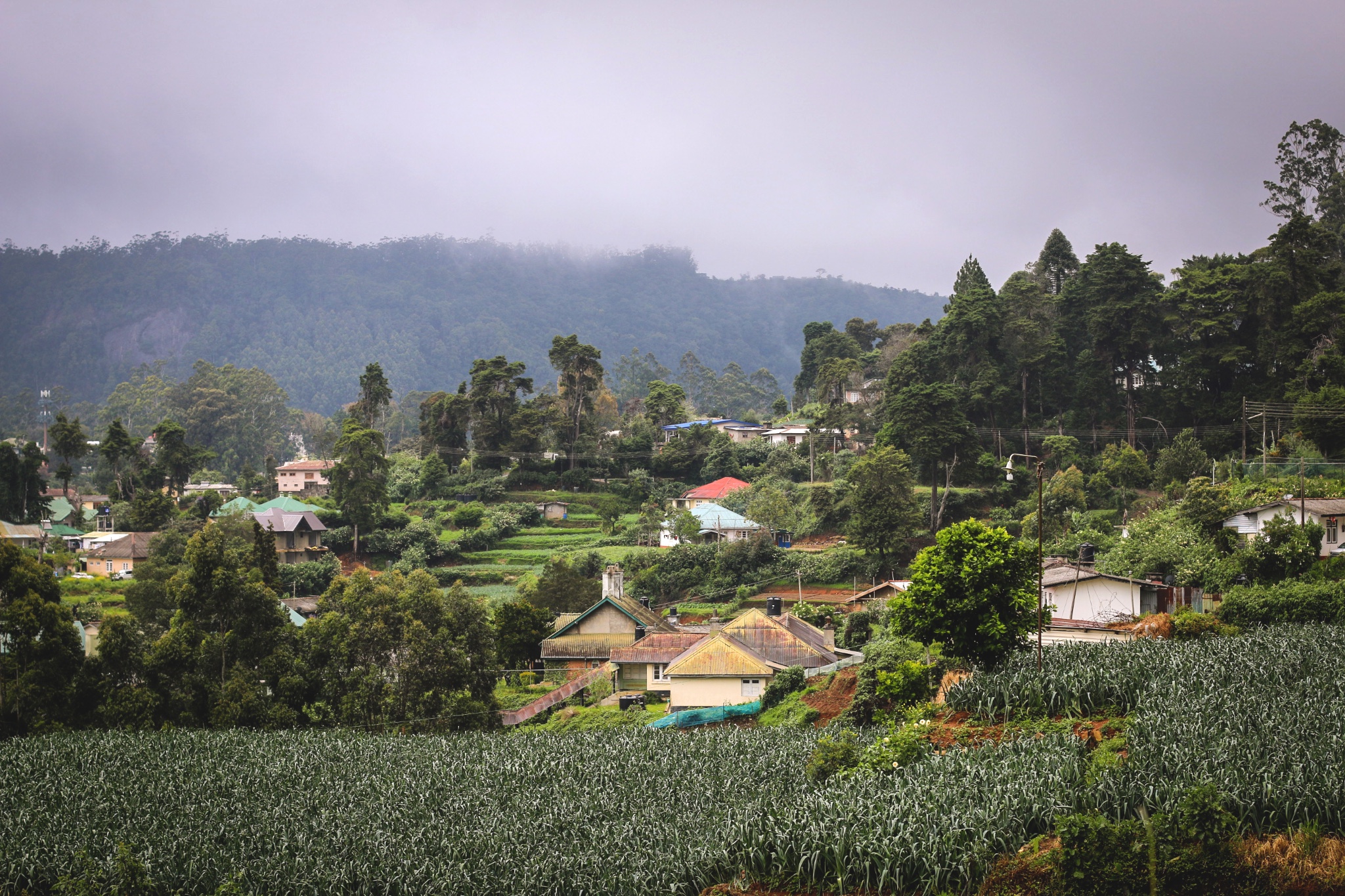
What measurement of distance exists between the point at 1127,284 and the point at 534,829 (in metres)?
52.8

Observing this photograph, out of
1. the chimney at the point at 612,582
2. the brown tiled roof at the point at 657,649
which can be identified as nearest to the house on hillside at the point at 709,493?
the chimney at the point at 612,582

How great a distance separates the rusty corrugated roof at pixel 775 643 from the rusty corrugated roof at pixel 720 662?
807mm

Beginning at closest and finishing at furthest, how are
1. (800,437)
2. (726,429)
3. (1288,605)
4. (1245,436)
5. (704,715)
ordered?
(1288,605) → (704,715) → (1245,436) → (800,437) → (726,429)

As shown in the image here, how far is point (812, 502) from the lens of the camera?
58.9 metres

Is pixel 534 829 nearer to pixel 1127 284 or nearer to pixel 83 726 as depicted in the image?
pixel 83 726

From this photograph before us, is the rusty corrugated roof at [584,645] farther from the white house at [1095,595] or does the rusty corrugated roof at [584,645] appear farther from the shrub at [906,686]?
the shrub at [906,686]

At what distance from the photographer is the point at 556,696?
110 ft

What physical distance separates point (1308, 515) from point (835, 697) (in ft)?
64.5

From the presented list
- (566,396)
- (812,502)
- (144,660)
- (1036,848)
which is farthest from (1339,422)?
(566,396)

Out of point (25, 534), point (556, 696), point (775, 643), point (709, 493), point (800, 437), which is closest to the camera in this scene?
point (775, 643)

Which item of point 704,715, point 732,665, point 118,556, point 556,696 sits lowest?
point 556,696

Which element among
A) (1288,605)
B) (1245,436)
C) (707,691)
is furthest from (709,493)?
Answer: (1288,605)

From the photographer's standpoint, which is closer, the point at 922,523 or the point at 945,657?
the point at 945,657

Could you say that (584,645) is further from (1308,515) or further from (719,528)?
(1308,515)
